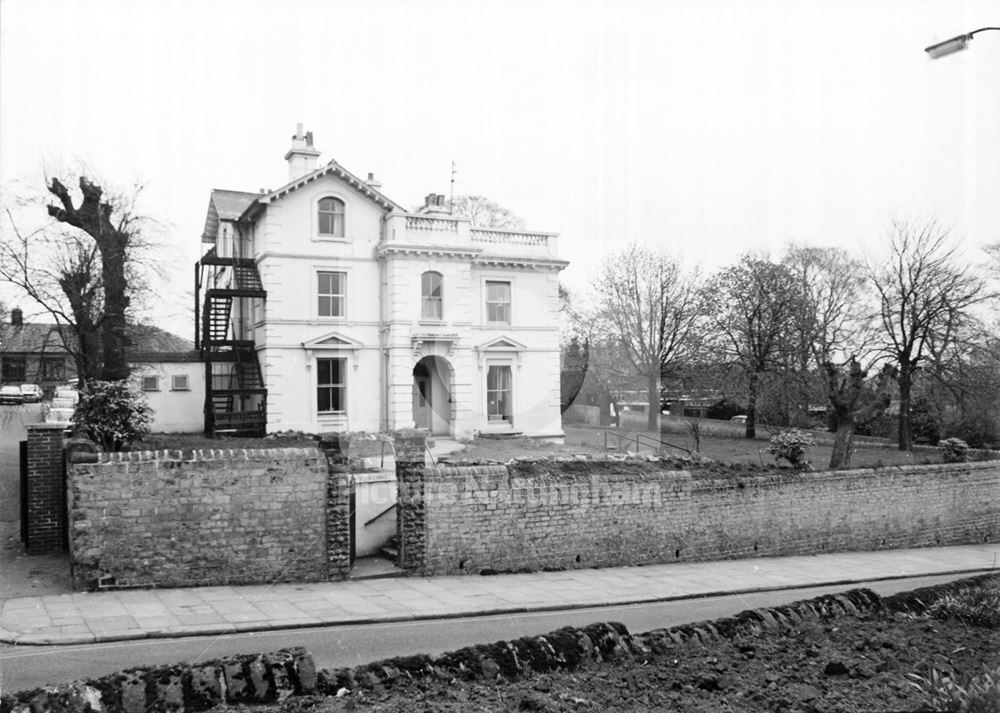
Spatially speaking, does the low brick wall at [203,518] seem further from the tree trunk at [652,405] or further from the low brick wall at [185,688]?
the tree trunk at [652,405]

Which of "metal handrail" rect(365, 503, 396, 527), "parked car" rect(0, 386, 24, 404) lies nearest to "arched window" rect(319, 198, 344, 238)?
"parked car" rect(0, 386, 24, 404)

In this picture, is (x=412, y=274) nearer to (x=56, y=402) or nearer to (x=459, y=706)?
(x=56, y=402)

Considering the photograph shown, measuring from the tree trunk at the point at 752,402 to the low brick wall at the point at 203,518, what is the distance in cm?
3069

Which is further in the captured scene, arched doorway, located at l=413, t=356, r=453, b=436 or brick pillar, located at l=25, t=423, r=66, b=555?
arched doorway, located at l=413, t=356, r=453, b=436

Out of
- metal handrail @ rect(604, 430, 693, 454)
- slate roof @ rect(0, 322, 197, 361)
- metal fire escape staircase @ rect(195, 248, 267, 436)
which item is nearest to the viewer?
slate roof @ rect(0, 322, 197, 361)

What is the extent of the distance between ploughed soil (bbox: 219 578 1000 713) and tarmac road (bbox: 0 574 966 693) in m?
3.65

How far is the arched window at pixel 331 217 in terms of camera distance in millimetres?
30375

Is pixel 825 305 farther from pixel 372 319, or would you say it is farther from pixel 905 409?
pixel 372 319

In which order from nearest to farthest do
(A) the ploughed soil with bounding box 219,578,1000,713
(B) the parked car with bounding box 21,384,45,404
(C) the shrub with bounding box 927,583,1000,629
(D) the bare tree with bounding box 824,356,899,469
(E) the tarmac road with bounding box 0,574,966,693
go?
(A) the ploughed soil with bounding box 219,578,1000,713 → (C) the shrub with bounding box 927,583,1000,629 → (E) the tarmac road with bounding box 0,574,966,693 → (D) the bare tree with bounding box 824,356,899,469 → (B) the parked car with bounding box 21,384,45,404

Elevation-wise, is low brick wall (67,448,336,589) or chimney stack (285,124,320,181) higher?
chimney stack (285,124,320,181)

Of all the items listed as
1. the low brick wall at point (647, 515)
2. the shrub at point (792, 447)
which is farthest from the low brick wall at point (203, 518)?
the shrub at point (792, 447)

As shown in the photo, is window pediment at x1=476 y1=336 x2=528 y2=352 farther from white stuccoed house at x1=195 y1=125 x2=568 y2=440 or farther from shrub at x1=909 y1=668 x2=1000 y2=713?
shrub at x1=909 y1=668 x2=1000 y2=713

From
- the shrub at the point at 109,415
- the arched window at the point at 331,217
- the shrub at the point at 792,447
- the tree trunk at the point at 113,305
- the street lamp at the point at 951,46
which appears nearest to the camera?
the street lamp at the point at 951,46

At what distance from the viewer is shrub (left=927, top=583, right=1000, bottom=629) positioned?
809cm
